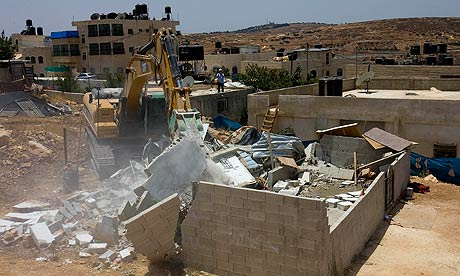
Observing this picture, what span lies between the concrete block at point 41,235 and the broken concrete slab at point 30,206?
170 centimetres

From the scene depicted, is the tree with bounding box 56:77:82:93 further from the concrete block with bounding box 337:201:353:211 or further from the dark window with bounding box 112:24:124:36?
the concrete block with bounding box 337:201:353:211

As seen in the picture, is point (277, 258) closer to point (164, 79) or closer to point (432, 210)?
point (432, 210)

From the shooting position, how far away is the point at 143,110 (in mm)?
18938

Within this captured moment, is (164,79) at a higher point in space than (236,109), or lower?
higher

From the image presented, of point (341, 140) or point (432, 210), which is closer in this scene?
point (432, 210)

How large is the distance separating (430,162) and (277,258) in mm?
10080

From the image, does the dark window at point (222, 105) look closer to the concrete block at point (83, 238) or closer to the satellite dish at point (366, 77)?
the satellite dish at point (366, 77)

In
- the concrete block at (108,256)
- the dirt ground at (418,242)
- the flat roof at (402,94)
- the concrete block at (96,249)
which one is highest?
the flat roof at (402,94)

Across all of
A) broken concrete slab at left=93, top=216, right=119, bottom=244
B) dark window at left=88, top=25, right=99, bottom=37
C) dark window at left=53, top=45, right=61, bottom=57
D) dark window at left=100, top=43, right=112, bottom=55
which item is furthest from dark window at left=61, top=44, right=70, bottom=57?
broken concrete slab at left=93, top=216, right=119, bottom=244

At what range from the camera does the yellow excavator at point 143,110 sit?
15320mm

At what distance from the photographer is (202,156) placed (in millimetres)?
12109

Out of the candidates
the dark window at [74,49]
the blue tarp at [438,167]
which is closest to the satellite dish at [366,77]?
the blue tarp at [438,167]

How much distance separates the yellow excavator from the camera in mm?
15320

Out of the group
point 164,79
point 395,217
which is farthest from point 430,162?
point 164,79
